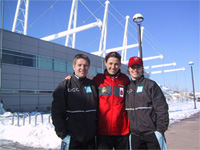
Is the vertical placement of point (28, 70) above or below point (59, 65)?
below

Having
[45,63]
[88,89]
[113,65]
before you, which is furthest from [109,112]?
[45,63]

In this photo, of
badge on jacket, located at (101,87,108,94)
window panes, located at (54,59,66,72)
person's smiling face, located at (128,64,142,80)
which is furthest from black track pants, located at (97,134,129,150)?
window panes, located at (54,59,66,72)

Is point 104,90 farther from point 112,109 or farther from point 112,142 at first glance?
point 112,142

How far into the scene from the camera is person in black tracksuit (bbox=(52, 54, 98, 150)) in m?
2.53

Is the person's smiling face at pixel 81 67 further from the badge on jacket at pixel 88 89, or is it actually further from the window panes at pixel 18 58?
the window panes at pixel 18 58

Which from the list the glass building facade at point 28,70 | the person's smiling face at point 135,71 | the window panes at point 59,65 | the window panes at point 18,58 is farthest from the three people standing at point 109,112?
the window panes at point 59,65

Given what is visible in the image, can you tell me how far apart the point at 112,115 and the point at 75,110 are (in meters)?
0.55

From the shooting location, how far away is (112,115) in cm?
273

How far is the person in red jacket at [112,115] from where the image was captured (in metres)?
2.70

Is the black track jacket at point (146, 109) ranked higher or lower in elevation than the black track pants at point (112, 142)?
higher

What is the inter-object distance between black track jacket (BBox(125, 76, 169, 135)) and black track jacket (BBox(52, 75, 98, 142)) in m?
0.56

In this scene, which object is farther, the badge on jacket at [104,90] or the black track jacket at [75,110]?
the badge on jacket at [104,90]

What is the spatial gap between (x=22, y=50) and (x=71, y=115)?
1979 cm

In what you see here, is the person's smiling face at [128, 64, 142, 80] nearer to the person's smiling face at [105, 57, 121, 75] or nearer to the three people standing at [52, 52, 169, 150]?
the three people standing at [52, 52, 169, 150]
